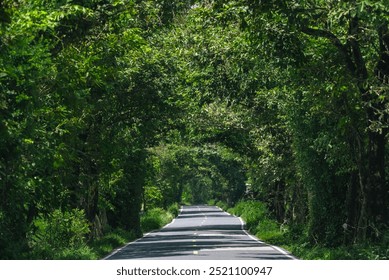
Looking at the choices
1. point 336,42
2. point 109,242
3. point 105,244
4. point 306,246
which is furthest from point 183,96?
point 336,42

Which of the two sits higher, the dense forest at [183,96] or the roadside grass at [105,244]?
the dense forest at [183,96]

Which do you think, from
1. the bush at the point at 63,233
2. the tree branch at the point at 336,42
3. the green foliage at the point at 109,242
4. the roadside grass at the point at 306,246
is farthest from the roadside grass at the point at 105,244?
the tree branch at the point at 336,42

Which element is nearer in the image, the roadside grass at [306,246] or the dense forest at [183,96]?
the dense forest at [183,96]

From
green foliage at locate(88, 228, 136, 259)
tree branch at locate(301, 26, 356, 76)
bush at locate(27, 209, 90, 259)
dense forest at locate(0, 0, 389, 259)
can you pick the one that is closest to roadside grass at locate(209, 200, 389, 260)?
dense forest at locate(0, 0, 389, 259)

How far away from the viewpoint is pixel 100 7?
23.5 meters

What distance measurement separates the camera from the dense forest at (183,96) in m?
18.3

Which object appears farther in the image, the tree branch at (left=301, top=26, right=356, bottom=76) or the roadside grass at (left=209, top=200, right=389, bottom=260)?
the tree branch at (left=301, top=26, right=356, bottom=76)

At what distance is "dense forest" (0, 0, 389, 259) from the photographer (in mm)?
18266

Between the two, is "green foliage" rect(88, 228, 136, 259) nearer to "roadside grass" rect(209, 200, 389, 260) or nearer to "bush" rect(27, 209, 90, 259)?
"bush" rect(27, 209, 90, 259)

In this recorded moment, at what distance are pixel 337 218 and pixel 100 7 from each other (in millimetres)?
10759

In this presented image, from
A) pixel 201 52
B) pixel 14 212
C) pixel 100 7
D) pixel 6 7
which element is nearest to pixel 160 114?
pixel 201 52

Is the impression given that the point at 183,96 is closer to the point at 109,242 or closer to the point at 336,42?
the point at 109,242

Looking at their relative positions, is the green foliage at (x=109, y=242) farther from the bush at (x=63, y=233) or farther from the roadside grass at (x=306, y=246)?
the roadside grass at (x=306, y=246)

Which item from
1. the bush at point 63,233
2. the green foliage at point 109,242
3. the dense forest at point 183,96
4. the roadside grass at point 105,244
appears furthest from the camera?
the green foliage at point 109,242
